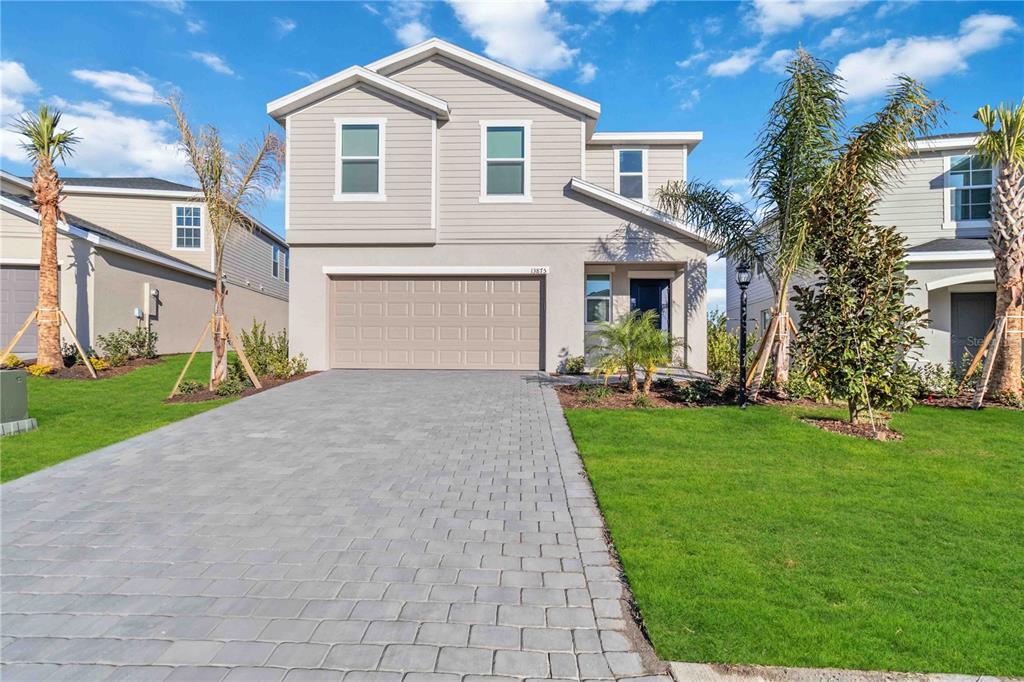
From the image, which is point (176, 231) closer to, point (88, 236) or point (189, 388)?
point (88, 236)

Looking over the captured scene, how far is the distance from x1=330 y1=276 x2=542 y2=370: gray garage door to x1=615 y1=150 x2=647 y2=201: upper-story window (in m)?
5.32

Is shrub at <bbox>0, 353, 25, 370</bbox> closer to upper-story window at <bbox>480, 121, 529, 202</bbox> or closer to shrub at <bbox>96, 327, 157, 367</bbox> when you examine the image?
shrub at <bbox>96, 327, 157, 367</bbox>

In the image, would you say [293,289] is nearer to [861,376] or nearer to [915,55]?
[861,376]

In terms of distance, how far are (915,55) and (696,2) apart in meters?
4.17

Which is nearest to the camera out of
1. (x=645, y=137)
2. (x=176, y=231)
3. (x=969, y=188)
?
(x=969, y=188)

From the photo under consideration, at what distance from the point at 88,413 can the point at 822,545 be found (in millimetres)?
10750

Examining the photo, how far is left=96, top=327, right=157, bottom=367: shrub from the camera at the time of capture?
547 inches

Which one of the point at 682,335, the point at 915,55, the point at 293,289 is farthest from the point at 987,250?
the point at 293,289

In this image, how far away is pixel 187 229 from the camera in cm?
2059

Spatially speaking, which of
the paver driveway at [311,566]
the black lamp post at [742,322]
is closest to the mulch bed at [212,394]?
the paver driveway at [311,566]

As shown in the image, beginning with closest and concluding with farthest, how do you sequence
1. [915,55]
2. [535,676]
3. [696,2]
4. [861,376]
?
[535,676], [861,376], [915,55], [696,2]

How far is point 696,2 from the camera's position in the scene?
10.5 m

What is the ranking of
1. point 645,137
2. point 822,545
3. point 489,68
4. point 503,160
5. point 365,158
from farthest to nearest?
1. point 645,137
2. point 503,160
3. point 489,68
4. point 365,158
5. point 822,545

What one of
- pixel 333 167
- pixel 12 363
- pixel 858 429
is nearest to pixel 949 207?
pixel 858 429
